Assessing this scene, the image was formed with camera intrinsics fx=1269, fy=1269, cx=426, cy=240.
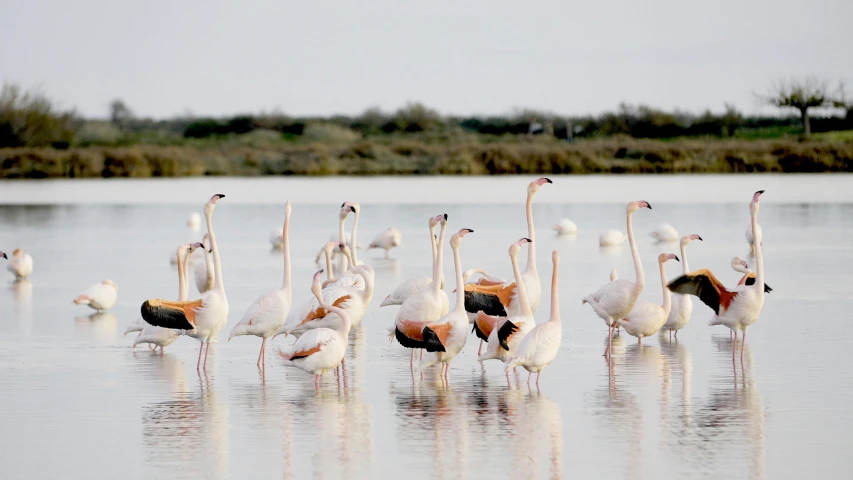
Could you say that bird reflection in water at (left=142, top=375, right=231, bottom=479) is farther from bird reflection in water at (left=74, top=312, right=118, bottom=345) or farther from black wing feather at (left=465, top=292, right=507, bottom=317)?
bird reflection in water at (left=74, top=312, right=118, bottom=345)

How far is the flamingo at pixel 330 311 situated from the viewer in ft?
32.4

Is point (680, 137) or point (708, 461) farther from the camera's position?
point (680, 137)

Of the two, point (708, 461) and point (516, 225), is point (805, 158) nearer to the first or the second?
point (516, 225)

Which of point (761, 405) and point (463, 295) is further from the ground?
point (463, 295)

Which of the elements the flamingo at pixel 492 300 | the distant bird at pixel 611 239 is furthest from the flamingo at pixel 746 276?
the distant bird at pixel 611 239

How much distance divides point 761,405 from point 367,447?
8.54 feet

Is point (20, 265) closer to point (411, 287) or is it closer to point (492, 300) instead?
point (411, 287)

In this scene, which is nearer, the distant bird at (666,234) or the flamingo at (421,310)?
the flamingo at (421,310)

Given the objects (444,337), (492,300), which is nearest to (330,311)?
(444,337)

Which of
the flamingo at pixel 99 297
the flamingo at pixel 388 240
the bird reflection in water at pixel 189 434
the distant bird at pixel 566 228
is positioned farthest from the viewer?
the distant bird at pixel 566 228

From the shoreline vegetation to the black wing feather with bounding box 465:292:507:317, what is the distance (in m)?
38.2

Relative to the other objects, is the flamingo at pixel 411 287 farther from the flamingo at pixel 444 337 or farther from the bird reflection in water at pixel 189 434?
the bird reflection in water at pixel 189 434

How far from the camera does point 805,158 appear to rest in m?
46.2

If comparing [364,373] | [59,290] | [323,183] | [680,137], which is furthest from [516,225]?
[680,137]
